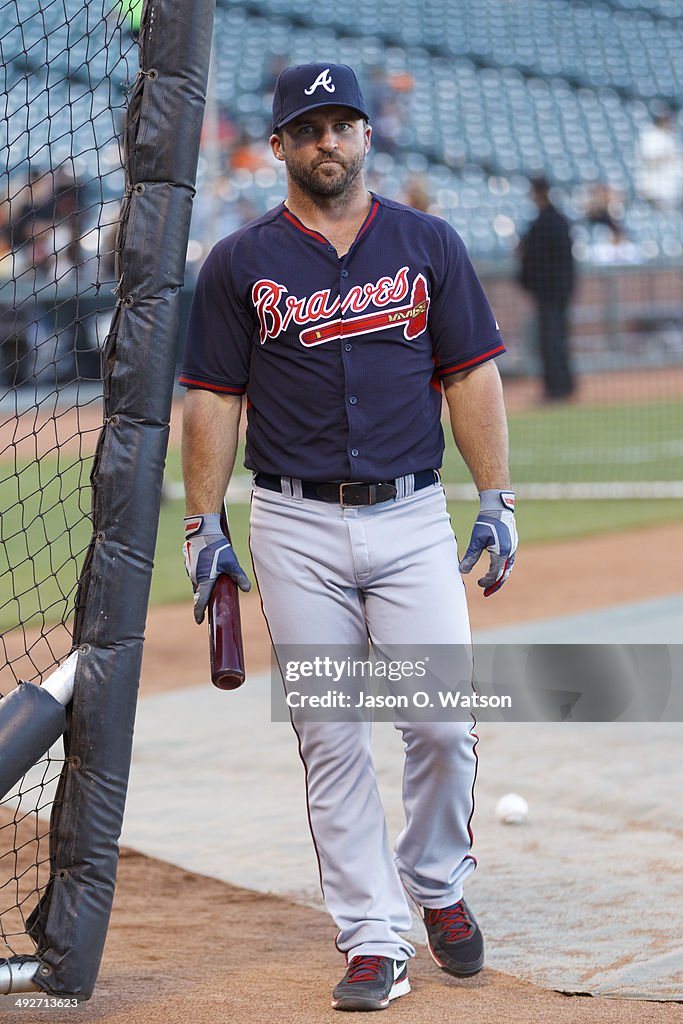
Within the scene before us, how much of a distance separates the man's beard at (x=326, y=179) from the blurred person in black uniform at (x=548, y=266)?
42.1 feet

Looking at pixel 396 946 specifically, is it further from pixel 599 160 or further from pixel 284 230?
pixel 599 160

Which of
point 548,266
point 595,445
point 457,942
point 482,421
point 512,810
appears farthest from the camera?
point 548,266

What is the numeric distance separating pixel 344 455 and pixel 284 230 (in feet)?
1.90

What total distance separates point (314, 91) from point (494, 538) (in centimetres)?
117

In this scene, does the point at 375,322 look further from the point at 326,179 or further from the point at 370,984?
the point at 370,984

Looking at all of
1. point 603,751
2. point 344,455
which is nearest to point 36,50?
point 603,751

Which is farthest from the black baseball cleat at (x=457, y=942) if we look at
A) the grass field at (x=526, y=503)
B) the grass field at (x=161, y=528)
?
the grass field at (x=161, y=528)

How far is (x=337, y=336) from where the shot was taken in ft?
11.3

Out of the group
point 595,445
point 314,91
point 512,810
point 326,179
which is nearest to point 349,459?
point 326,179

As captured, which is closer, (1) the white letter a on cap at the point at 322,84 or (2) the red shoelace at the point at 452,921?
(1) the white letter a on cap at the point at 322,84

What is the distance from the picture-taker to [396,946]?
3.41 metres

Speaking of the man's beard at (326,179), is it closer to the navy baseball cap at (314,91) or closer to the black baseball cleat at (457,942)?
the navy baseball cap at (314,91)

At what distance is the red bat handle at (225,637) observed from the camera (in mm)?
3354

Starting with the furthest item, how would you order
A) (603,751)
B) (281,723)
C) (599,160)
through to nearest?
(599,160)
(281,723)
(603,751)
